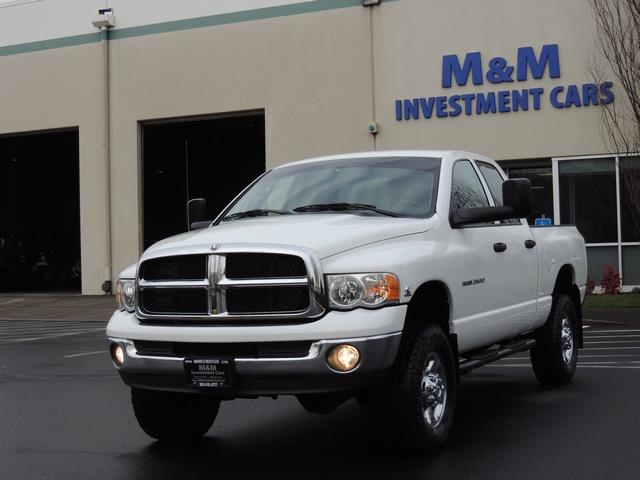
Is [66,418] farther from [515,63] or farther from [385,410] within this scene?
[515,63]

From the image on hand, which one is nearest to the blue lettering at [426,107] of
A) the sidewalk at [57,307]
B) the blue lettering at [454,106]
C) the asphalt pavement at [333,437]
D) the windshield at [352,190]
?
the blue lettering at [454,106]

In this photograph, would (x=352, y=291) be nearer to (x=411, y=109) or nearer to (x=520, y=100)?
(x=520, y=100)

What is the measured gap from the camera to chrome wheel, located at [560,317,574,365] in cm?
881

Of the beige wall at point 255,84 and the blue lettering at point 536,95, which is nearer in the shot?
the blue lettering at point 536,95

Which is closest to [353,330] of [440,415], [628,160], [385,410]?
[385,410]

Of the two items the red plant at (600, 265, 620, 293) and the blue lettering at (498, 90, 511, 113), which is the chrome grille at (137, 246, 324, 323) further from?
the blue lettering at (498, 90, 511, 113)

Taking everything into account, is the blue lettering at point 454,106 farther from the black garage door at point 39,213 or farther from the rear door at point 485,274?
the rear door at point 485,274

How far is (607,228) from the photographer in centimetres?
2097

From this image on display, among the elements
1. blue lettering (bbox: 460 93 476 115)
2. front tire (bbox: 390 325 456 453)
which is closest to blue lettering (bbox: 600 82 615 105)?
blue lettering (bbox: 460 93 476 115)

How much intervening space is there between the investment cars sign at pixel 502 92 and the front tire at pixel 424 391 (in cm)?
1579

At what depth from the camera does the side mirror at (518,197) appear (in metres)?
6.88

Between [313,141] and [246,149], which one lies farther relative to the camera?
[246,149]

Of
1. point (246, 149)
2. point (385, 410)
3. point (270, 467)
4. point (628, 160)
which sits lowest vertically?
point (270, 467)

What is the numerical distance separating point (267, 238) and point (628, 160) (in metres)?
15.9
